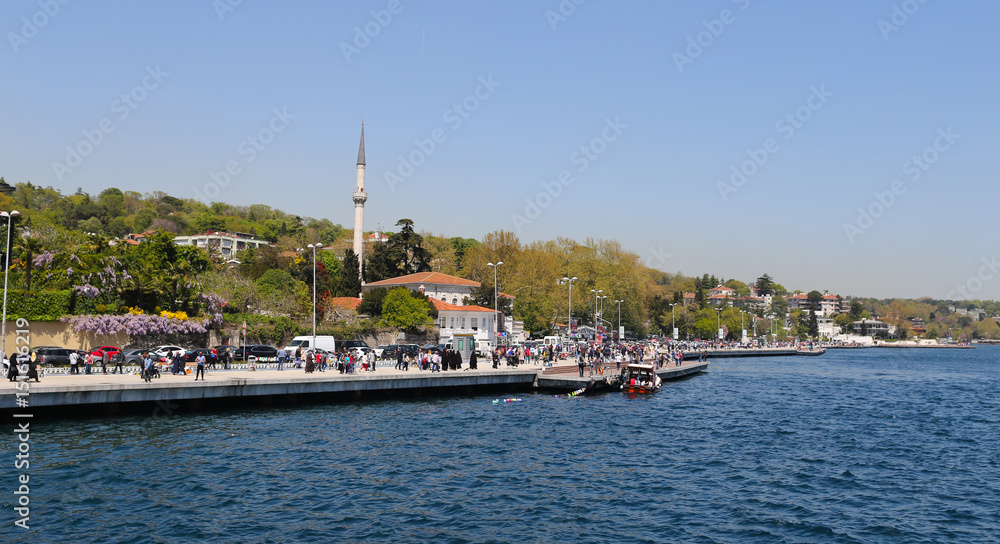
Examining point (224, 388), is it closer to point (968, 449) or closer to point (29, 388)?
point (29, 388)

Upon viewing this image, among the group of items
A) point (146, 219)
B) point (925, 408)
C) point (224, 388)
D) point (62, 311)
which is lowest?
point (925, 408)

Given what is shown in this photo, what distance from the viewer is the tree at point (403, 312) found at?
67.7 m

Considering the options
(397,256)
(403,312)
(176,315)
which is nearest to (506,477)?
(176,315)

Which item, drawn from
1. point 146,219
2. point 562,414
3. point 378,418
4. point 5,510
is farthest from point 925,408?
point 146,219

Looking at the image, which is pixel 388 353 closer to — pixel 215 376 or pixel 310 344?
pixel 310 344

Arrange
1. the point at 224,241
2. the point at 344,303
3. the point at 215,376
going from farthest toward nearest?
the point at 224,241
the point at 344,303
the point at 215,376

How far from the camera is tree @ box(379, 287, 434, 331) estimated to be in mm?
67688

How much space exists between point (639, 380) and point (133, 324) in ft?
110

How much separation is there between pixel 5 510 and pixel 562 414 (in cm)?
2410

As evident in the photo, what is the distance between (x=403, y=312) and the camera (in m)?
67.8

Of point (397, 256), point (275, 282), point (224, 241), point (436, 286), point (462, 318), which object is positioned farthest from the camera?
point (224, 241)

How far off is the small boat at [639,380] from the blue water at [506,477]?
8504 millimetres

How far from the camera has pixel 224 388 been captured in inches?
1277

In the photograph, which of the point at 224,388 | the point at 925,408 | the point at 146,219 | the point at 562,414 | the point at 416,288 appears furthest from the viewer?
the point at 146,219
